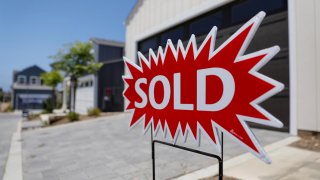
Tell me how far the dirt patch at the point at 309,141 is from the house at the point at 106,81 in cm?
1289

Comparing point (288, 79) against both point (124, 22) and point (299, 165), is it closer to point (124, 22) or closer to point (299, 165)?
point (299, 165)

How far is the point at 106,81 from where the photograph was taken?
1973cm

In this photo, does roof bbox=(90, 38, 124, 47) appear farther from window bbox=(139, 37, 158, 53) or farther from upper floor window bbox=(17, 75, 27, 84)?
upper floor window bbox=(17, 75, 27, 84)

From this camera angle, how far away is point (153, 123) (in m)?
3.15

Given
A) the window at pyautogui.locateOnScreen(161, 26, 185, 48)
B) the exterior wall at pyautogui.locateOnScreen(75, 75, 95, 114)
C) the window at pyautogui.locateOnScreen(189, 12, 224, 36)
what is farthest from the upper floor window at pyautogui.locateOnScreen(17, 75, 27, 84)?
the window at pyautogui.locateOnScreen(189, 12, 224, 36)

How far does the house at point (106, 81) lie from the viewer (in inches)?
725

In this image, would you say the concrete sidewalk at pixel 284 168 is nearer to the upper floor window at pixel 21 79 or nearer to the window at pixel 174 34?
the window at pixel 174 34

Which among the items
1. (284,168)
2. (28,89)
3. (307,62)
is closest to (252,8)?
(307,62)

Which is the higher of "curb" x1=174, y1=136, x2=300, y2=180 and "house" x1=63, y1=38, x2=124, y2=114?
"house" x1=63, y1=38, x2=124, y2=114

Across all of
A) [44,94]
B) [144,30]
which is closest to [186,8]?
[144,30]

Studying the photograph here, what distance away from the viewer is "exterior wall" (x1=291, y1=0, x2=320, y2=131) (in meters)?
5.79

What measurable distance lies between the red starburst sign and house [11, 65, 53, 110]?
1732 inches

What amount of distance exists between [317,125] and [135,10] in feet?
34.3

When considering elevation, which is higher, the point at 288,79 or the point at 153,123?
the point at 288,79
